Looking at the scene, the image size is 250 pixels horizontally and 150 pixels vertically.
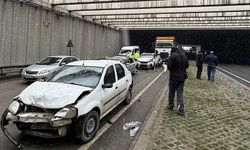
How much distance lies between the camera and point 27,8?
47.6ft

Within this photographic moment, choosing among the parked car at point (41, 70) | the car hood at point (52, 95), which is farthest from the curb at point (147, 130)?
the parked car at point (41, 70)

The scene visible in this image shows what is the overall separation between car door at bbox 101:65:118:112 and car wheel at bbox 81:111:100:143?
2.02ft

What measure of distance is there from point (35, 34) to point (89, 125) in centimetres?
1275

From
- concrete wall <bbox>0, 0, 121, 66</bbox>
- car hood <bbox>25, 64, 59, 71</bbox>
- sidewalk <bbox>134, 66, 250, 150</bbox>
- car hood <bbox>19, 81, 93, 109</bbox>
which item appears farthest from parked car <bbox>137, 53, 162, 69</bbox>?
car hood <bbox>19, 81, 93, 109</bbox>

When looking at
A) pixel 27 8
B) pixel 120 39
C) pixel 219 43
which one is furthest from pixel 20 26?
pixel 219 43

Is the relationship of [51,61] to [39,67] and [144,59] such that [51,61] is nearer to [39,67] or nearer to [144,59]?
[39,67]

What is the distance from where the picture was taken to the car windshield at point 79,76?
530 centimetres

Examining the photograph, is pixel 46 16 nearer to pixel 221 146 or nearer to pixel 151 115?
pixel 151 115

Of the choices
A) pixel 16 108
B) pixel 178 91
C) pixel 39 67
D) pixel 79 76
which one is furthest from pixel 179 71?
pixel 39 67

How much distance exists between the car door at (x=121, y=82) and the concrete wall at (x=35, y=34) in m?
8.92

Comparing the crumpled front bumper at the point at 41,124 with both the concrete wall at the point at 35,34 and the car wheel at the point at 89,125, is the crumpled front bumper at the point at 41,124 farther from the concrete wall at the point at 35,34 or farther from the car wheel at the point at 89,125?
the concrete wall at the point at 35,34

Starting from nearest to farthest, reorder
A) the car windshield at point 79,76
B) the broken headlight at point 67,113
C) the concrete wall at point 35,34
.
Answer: the broken headlight at point 67,113 → the car windshield at point 79,76 → the concrete wall at point 35,34

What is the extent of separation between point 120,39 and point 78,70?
29.8m

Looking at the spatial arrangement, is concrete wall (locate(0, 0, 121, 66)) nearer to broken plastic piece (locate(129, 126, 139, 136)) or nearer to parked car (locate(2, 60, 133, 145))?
parked car (locate(2, 60, 133, 145))
